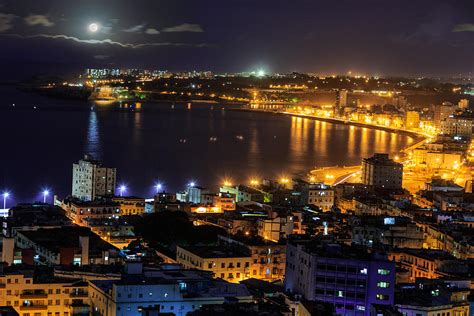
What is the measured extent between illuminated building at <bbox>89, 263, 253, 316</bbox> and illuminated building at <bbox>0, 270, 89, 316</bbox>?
16 centimetres

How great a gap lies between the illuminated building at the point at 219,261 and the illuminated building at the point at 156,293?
1680 mm

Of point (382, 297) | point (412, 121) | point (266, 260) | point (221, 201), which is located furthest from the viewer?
point (412, 121)

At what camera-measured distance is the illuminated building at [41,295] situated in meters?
6.13

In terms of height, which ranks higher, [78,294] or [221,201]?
[78,294]

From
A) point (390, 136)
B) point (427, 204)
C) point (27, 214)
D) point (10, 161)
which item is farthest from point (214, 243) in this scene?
point (390, 136)

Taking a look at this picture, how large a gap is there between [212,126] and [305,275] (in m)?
28.1

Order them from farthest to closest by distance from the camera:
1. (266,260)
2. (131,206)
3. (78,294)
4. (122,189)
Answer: (122,189) → (131,206) → (266,260) → (78,294)

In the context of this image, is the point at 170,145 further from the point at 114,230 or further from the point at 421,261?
the point at 421,261

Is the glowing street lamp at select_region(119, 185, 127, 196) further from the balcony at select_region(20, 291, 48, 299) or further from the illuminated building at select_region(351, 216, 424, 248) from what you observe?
the balcony at select_region(20, 291, 48, 299)

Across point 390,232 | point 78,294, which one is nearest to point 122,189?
point 390,232

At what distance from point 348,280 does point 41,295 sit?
2.11 metres

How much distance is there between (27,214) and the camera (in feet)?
34.6

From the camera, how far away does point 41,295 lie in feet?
20.5

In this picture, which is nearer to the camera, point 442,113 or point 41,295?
point 41,295
